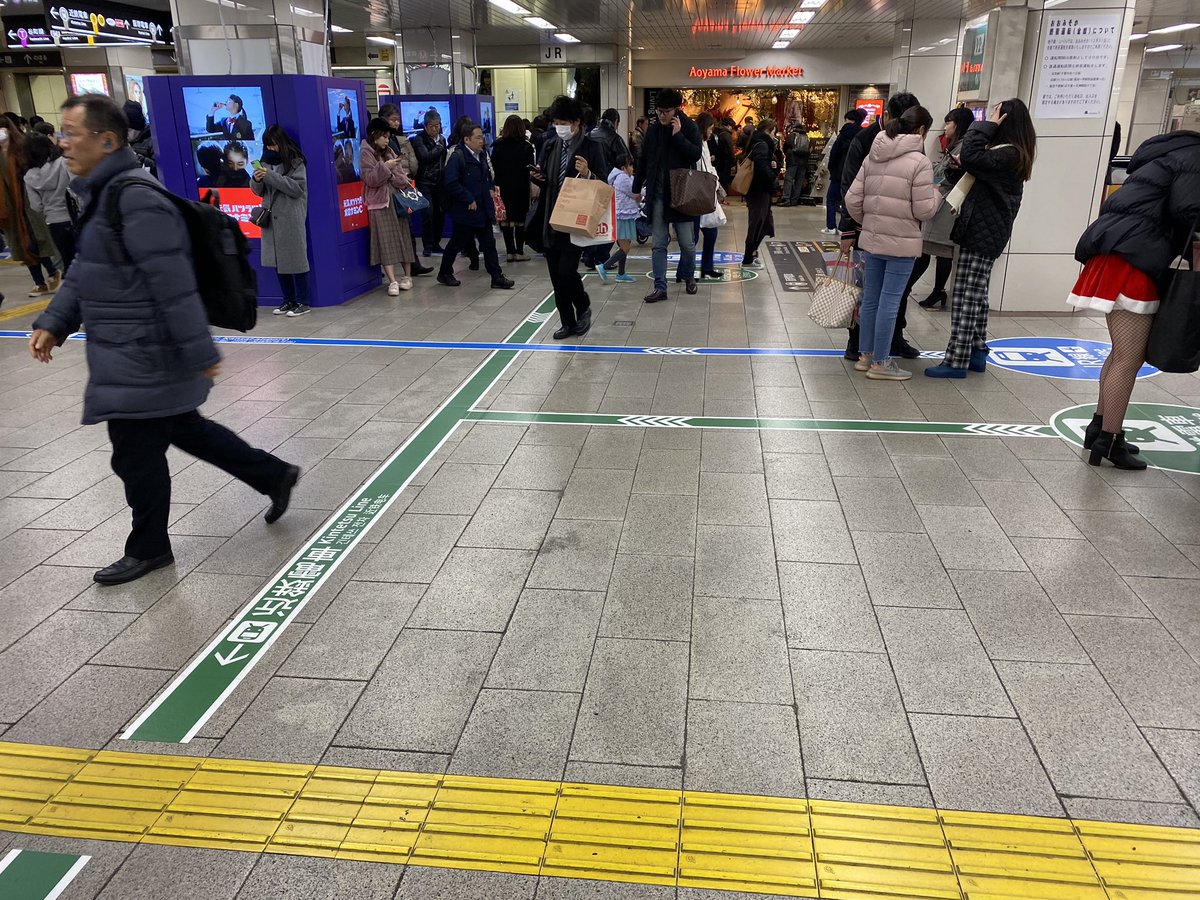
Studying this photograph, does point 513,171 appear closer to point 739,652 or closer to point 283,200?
point 283,200

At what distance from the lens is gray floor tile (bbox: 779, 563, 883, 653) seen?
3.01m

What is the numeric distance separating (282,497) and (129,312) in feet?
3.64

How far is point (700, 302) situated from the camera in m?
8.59

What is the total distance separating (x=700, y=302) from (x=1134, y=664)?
6197mm

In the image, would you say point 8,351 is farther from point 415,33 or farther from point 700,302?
point 415,33

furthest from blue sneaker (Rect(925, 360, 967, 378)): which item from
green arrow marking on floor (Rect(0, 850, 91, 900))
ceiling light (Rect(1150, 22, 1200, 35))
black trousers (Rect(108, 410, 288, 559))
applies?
ceiling light (Rect(1150, 22, 1200, 35))

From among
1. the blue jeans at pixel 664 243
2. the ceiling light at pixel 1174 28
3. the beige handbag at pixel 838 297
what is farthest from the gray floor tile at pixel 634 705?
the ceiling light at pixel 1174 28

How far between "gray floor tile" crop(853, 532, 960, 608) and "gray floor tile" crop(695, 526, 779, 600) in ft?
1.25

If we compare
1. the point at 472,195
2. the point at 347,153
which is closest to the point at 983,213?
the point at 472,195

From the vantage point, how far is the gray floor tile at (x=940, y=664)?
2.67 meters

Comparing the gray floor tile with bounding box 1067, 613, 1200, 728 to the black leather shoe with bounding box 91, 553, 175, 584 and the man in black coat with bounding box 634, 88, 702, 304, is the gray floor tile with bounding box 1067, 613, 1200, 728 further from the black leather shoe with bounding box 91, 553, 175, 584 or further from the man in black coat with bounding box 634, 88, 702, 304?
the man in black coat with bounding box 634, 88, 702, 304

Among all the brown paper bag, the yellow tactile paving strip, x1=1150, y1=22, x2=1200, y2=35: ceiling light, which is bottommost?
the yellow tactile paving strip

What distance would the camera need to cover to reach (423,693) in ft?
9.07

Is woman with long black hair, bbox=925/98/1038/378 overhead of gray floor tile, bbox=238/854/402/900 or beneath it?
overhead
